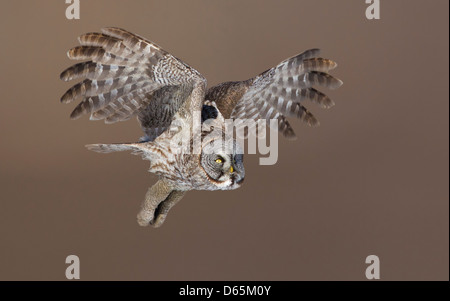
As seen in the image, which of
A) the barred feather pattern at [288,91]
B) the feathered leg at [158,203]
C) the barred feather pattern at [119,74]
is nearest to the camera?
the barred feather pattern at [119,74]

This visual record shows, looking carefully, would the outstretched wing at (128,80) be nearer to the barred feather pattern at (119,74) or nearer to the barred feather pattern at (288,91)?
the barred feather pattern at (119,74)

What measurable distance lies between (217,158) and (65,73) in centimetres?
69

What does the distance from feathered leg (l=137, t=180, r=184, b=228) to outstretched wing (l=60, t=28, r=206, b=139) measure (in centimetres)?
28

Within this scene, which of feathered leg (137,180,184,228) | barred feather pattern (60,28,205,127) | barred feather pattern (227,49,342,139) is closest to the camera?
barred feather pattern (60,28,205,127)

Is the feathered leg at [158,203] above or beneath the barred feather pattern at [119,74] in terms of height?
beneath

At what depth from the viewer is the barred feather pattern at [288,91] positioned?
286cm

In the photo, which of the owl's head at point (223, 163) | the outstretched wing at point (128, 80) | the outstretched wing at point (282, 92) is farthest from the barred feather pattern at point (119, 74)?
the outstretched wing at point (282, 92)

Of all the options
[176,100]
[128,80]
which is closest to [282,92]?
[176,100]

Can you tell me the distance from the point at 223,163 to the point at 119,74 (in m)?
0.56

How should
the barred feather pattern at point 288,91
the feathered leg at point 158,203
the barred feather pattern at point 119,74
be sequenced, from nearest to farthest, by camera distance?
the barred feather pattern at point 119,74, the barred feather pattern at point 288,91, the feathered leg at point 158,203

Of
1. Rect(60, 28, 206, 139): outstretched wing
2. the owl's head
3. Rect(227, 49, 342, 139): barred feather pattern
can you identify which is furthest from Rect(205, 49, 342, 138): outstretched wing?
the owl's head

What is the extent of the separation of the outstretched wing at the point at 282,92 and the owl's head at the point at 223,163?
0.40 metres

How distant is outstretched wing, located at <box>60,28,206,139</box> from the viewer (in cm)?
258

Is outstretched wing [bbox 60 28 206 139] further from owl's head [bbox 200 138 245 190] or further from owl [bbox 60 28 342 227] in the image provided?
owl's head [bbox 200 138 245 190]
